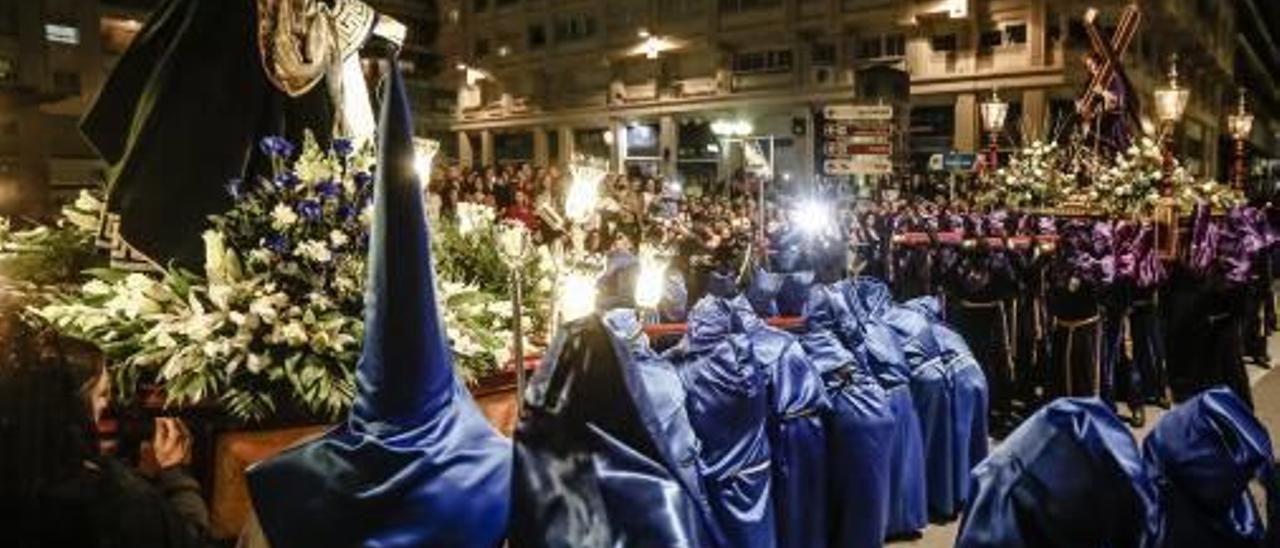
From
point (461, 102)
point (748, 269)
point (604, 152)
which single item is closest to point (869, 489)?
point (748, 269)

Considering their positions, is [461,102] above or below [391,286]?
above

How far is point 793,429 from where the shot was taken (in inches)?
222

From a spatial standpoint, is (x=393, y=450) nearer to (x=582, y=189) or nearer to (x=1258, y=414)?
(x=582, y=189)

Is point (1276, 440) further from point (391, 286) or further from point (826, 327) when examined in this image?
point (391, 286)

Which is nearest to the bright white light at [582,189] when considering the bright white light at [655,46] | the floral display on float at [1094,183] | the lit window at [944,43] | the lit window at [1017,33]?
the floral display on float at [1094,183]

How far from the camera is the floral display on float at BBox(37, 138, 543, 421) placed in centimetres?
383

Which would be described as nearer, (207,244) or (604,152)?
(207,244)

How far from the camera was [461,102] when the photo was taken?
201 ft

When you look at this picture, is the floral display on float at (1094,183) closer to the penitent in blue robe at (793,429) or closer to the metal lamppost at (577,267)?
the penitent in blue robe at (793,429)

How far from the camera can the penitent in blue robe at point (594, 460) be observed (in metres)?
2.40

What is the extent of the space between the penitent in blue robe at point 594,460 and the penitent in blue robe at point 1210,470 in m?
1.49

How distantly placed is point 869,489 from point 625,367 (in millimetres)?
3856

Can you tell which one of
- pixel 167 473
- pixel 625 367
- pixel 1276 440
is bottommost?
pixel 1276 440

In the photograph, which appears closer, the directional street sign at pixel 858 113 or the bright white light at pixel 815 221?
the directional street sign at pixel 858 113
